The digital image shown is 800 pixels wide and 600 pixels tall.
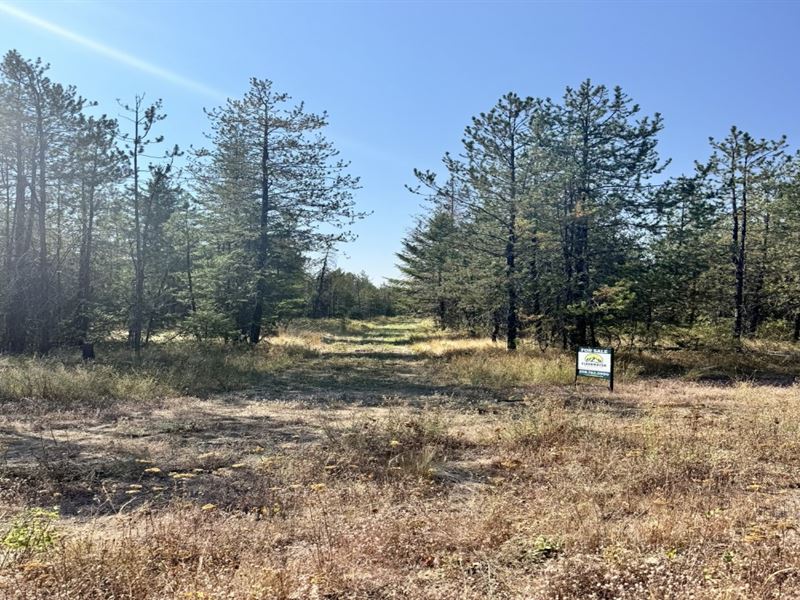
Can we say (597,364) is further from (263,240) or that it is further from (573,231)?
(263,240)

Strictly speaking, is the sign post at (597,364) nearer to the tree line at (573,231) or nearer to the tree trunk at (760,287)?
the tree line at (573,231)

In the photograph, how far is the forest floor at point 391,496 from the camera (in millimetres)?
2898

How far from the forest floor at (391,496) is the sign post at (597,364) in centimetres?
137

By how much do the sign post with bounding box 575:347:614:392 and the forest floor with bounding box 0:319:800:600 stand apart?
4.51 feet

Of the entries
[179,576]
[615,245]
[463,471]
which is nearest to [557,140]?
[615,245]

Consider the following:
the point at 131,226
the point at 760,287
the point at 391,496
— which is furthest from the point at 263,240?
the point at 760,287

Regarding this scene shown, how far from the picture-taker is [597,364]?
11.8 meters

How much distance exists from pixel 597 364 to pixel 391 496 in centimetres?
878

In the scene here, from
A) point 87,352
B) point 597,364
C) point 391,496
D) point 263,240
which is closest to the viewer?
point 391,496

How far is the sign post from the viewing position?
11539 mm

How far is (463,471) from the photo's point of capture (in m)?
5.50

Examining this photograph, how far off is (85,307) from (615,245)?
20765 millimetres

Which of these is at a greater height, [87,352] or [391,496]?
[87,352]

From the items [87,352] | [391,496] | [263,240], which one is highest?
[263,240]
